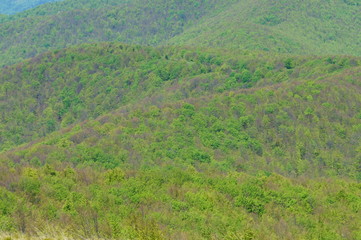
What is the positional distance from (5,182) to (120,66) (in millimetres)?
118399

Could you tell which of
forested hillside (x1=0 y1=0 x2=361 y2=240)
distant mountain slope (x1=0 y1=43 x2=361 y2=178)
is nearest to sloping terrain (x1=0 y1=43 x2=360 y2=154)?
distant mountain slope (x1=0 y1=43 x2=361 y2=178)

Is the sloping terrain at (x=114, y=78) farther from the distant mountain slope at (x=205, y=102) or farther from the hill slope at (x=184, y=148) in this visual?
the hill slope at (x=184, y=148)

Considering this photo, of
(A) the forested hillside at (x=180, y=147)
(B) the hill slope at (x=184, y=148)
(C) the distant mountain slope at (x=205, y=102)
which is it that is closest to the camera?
(A) the forested hillside at (x=180, y=147)

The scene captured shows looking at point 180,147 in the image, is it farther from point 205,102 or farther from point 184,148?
point 205,102

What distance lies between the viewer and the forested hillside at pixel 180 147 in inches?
1335

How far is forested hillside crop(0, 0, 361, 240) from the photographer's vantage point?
1335 inches

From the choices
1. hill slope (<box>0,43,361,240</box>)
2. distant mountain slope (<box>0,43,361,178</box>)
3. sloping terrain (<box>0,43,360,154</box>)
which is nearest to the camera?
hill slope (<box>0,43,361,240</box>)

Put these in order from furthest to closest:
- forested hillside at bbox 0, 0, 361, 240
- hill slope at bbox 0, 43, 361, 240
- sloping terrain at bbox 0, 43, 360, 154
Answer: sloping terrain at bbox 0, 43, 360, 154, hill slope at bbox 0, 43, 361, 240, forested hillside at bbox 0, 0, 361, 240

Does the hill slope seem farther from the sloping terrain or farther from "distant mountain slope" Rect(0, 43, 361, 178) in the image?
the sloping terrain

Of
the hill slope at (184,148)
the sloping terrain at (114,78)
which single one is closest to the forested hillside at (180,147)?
the hill slope at (184,148)

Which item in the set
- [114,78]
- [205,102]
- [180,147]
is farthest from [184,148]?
[114,78]

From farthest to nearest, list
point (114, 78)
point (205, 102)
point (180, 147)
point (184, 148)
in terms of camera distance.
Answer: point (114, 78) < point (205, 102) < point (180, 147) < point (184, 148)

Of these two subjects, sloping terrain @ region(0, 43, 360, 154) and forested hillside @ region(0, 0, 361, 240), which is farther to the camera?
sloping terrain @ region(0, 43, 360, 154)

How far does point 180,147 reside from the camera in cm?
7625
